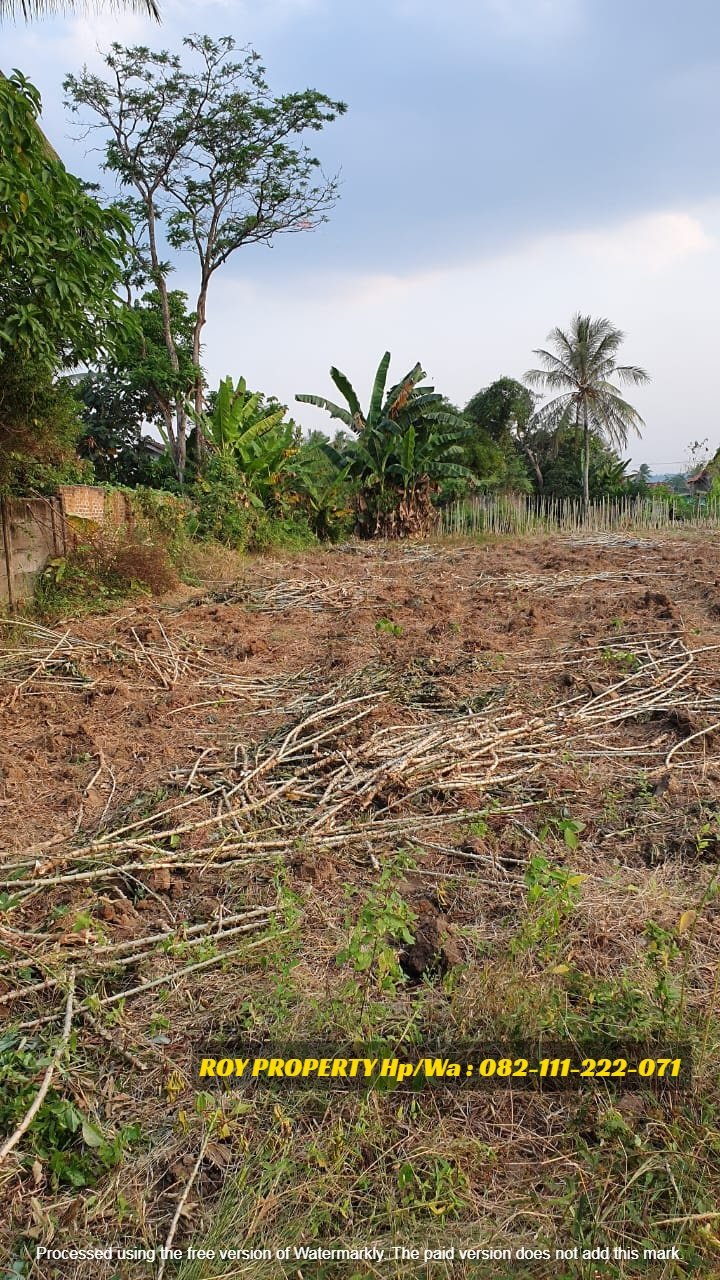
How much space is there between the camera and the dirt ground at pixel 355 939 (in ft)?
4.78

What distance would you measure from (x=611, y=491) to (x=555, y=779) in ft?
92.8

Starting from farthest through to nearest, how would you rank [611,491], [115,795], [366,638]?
[611,491] < [366,638] < [115,795]

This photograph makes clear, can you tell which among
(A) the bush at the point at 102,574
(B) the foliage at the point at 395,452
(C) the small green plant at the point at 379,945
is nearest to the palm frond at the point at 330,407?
(B) the foliage at the point at 395,452

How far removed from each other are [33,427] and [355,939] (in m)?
5.68

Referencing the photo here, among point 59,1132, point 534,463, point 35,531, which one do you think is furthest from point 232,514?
point 534,463

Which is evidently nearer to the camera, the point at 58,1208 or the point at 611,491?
the point at 58,1208

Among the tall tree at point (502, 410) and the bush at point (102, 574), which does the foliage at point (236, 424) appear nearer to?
the bush at point (102, 574)

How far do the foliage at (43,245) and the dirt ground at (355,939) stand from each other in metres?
2.08

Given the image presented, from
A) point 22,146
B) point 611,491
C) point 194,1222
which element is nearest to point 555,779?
point 194,1222

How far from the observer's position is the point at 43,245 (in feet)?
14.5

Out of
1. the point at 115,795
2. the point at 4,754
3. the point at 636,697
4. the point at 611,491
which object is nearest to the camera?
the point at 115,795

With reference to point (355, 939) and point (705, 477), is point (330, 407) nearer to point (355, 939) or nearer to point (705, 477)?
point (355, 939)

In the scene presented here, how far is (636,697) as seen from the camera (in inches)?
163

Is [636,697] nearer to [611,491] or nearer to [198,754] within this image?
[198,754]
